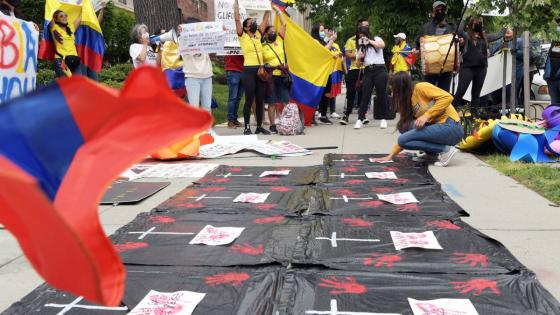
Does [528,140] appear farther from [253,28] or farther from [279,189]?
[253,28]

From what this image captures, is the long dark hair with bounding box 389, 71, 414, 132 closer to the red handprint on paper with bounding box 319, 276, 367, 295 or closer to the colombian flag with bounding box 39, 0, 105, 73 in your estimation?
the red handprint on paper with bounding box 319, 276, 367, 295

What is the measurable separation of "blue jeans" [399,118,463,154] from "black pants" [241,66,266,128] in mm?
3142

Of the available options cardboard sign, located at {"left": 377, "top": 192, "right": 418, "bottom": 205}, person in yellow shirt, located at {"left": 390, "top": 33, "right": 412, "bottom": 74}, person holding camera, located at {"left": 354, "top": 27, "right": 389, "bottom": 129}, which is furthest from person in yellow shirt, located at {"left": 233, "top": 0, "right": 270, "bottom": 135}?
cardboard sign, located at {"left": 377, "top": 192, "right": 418, "bottom": 205}

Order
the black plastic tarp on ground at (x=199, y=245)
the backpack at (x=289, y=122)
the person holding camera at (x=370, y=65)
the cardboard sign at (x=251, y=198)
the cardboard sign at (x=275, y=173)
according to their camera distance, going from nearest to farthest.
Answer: the black plastic tarp on ground at (x=199, y=245) → the cardboard sign at (x=251, y=198) → the cardboard sign at (x=275, y=173) → the backpack at (x=289, y=122) → the person holding camera at (x=370, y=65)

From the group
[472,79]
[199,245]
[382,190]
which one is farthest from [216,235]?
[472,79]

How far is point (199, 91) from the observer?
7531 mm

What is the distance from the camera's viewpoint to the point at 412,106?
5551 mm

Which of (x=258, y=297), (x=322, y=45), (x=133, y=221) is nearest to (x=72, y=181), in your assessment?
(x=258, y=297)

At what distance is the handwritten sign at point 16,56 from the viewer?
3773mm

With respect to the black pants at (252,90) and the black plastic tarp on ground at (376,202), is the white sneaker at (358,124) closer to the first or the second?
the black pants at (252,90)

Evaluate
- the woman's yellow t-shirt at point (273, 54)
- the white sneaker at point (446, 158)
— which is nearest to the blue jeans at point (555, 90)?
the white sneaker at point (446, 158)

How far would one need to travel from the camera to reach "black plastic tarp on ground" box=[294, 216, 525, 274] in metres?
2.60

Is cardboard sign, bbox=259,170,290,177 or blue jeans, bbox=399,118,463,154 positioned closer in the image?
cardboard sign, bbox=259,170,290,177

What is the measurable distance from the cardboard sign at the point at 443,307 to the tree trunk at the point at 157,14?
8178 mm
